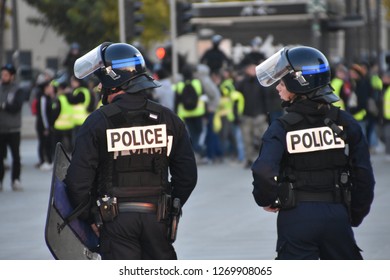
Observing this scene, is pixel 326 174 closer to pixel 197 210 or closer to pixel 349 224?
pixel 349 224

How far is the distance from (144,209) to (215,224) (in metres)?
6.91

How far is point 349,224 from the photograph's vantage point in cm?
617

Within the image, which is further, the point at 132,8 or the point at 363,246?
the point at 132,8

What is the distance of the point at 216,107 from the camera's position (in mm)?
22812

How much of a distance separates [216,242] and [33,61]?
209 feet

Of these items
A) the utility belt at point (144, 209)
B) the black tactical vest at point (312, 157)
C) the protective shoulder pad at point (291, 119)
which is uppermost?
the protective shoulder pad at point (291, 119)

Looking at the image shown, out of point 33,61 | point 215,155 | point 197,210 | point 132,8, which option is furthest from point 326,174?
point 33,61

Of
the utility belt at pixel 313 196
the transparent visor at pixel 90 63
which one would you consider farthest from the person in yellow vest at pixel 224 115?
the utility belt at pixel 313 196

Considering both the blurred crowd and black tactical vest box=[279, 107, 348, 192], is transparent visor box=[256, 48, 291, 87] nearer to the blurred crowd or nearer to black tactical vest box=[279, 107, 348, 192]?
black tactical vest box=[279, 107, 348, 192]

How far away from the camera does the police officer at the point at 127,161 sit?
634 centimetres

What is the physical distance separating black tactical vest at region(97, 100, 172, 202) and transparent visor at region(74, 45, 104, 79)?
27cm

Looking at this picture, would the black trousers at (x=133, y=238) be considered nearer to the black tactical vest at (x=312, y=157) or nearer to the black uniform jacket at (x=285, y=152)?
the black uniform jacket at (x=285, y=152)

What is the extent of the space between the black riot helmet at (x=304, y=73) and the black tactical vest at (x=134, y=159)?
28.5 inches

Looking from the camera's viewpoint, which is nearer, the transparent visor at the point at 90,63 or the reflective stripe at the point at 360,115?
the transparent visor at the point at 90,63
